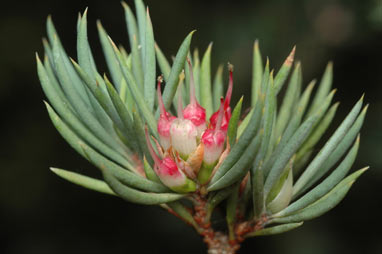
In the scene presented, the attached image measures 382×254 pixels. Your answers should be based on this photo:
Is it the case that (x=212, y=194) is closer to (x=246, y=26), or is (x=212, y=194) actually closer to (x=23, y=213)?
(x=246, y=26)

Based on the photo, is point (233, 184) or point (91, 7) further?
point (91, 7)

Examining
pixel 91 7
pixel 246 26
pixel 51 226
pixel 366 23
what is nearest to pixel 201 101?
pixel 366 23

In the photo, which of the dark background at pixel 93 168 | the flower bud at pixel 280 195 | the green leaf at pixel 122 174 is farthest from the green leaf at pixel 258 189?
the dark background at pixel 93 168

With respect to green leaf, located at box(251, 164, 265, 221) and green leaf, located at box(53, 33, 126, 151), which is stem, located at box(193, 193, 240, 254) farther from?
green leaf, located at box(53, 33, 126, 151)

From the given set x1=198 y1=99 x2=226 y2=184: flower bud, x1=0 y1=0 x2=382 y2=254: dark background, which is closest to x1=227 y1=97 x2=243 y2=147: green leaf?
x1=198 y1=99 x2=226 y2=184: flower bud

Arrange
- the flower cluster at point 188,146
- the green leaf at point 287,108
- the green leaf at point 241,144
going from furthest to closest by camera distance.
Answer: the green leaf at point 287,108 < the flower cluster at point 188,146 < the green leaf at point 241,144

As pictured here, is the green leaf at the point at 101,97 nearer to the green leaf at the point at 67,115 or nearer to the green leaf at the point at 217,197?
the green leaf at the point at 67,115
